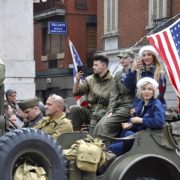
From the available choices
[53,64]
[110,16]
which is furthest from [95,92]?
[53,64]

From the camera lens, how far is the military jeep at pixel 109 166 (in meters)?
6.47

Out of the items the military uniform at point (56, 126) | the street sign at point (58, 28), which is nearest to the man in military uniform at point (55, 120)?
the military uniform at point (56, 126)

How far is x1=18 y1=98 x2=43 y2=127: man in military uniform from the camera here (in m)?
7.96

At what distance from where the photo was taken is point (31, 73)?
497 inches

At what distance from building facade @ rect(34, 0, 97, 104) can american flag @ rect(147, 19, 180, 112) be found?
24.3 m

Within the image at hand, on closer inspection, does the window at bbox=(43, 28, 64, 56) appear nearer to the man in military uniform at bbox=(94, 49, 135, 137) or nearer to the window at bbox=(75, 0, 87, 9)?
the window at bbox=(75, 0, 87, 9)

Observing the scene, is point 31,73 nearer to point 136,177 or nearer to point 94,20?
point 136,177

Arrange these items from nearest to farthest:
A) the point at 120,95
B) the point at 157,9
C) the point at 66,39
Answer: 1. the point at 120,95
2. the point at 157,9
3. the point at 66,39

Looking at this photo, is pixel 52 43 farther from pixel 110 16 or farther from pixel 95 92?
pixel 95 92

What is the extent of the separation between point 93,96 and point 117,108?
0.50 meters

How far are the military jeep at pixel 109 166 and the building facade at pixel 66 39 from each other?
26126mm

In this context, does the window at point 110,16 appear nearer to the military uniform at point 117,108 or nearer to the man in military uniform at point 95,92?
the man in military uniform at point 95,92

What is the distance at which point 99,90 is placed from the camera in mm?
8617

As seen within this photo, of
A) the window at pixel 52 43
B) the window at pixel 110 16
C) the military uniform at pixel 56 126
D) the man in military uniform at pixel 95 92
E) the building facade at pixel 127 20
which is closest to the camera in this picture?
the military uniform at pixel 56 126
